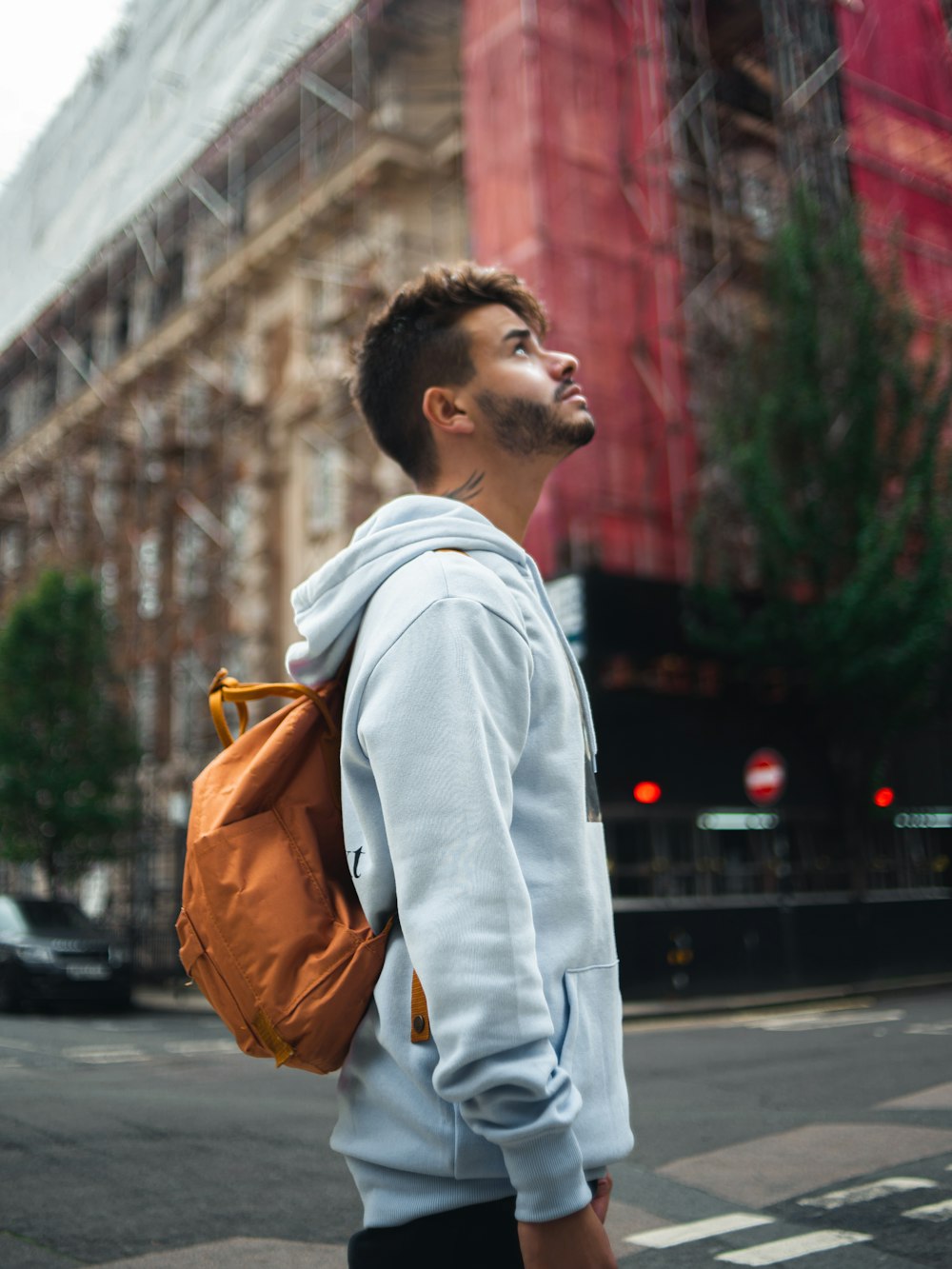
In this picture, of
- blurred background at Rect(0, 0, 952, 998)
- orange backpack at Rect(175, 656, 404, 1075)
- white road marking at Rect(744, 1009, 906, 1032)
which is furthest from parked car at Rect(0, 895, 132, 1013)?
orange backpack at Rect(175, 656, 404, 1075)

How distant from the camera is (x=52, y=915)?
15516 millimetres

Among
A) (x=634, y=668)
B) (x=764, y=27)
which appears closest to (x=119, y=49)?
(x=764, y=27)

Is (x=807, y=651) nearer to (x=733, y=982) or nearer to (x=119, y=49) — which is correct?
(x=733, y=982)

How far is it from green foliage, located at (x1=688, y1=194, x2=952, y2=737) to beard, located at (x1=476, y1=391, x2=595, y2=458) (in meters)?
15.2

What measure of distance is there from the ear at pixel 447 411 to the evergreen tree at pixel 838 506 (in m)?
15.3

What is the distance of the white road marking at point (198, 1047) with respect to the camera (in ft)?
31.6

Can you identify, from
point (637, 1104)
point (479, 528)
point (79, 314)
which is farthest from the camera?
point (79, 314)

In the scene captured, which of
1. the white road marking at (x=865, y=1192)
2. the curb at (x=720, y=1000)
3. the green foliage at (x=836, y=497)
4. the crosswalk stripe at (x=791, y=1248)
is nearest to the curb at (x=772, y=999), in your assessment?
the curb at (x=720, y=1000)

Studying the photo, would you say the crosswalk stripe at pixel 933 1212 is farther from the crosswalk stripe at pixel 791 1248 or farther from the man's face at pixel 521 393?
the man's face at pixel 521 393

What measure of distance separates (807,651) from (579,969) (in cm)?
Result: 1590

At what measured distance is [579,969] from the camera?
1.42 m

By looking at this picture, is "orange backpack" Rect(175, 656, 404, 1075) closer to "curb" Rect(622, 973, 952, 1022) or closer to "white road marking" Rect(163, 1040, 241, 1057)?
"white road marking" Rect(163, 1040, 241, 1057)

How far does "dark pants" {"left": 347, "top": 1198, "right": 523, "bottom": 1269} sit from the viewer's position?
135 centimetres

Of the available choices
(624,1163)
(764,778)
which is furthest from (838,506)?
(624,1163)
